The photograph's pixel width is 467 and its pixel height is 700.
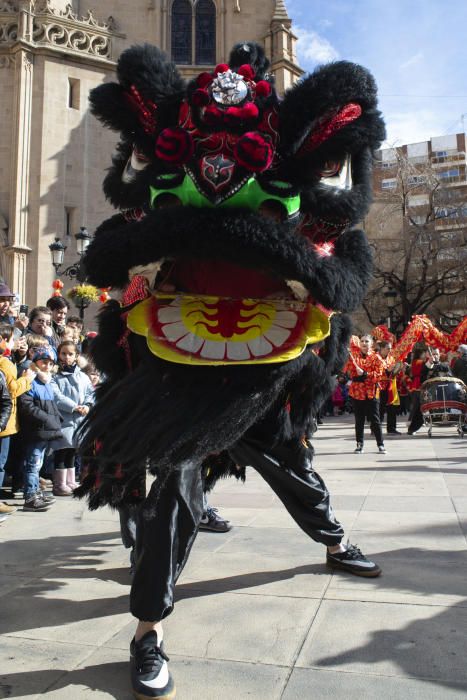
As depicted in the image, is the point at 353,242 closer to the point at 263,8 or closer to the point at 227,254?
the point at 227,254

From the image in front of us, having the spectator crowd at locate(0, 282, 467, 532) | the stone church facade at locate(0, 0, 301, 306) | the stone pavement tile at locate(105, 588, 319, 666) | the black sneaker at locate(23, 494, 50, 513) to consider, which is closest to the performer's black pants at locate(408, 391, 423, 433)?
the spectator crowd at locate(0, 282, 467, 532)

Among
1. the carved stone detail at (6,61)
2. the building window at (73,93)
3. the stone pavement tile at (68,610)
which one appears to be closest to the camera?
the stone pavement tile at (68,610)

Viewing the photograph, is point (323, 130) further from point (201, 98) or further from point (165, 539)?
point (165, 539)

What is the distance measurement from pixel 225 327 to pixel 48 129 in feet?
77.2

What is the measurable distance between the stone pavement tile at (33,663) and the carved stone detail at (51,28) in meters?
24.8

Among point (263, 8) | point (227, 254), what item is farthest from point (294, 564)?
point (263, 8)

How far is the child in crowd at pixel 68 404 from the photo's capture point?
6520 mm

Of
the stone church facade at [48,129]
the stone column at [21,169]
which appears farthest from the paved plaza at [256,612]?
the stone church facade at [48,129]

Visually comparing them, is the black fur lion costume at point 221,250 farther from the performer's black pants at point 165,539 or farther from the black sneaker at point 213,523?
the black sneaker at point 213,523

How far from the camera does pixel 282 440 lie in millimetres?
2846

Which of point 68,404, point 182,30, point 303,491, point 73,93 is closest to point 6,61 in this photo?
point 73,93

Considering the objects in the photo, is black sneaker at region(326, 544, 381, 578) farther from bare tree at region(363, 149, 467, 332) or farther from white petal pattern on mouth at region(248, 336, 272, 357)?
bare tree at region(363, 149, 467, 332)

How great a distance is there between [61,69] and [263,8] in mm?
9108

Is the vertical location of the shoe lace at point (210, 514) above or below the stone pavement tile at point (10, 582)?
above
